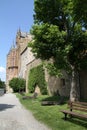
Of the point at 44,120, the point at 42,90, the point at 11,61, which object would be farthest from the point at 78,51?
the point at 11,61

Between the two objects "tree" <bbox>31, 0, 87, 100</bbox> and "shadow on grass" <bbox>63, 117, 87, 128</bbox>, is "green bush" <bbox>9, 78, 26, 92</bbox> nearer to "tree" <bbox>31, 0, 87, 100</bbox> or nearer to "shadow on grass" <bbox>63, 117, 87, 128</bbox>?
"tree" <bbox>31, 0, 87, 100</bbox>

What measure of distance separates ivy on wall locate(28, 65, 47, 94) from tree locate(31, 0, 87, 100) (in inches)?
507

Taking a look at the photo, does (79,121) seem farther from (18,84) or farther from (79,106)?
(18,84)

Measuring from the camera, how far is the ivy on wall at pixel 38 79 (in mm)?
33938

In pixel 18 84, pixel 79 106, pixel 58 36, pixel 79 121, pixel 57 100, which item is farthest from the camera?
pixel 18 84

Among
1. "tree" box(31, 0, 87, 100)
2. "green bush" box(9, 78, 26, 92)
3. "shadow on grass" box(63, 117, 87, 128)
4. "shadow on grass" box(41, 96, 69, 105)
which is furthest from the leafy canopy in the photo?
"green bush" box(9, 78, 26, 92)

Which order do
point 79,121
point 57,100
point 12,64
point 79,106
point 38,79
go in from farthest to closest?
point 12,64
point 38,79
point 57,100
point 79,121
point 79,106

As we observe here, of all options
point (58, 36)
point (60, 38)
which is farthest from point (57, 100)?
point (58, 36)

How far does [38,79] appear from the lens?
120ft

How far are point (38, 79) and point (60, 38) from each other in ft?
59.5

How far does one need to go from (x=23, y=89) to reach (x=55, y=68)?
35052mm

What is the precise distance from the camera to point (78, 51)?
69.1 ft

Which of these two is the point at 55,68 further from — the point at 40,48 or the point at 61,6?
the point at 61,6

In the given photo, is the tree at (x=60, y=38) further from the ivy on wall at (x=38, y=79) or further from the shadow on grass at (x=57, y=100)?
the ivy on wall at (x=38, y=79)
